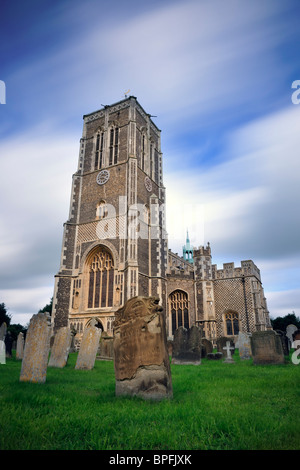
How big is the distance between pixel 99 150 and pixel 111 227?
28.3 feet

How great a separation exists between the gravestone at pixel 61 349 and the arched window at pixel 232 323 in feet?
51.5

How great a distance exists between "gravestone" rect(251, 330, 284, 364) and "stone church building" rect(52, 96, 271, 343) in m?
10.8

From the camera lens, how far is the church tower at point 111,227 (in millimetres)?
19469

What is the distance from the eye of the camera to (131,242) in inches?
773

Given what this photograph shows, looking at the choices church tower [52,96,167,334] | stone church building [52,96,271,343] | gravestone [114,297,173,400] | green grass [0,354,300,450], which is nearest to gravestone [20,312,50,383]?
green grass [0,354,300,450]

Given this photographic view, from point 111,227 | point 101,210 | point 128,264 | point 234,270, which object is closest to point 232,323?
point 234,270

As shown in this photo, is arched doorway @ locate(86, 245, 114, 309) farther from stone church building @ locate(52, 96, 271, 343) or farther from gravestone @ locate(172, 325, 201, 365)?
gravestone @ locate(172, 325, 201, 365)

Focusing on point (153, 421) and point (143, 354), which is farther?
point (143, 354)

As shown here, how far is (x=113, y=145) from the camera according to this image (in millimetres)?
25000

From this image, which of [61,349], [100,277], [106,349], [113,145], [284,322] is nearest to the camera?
[61,349]

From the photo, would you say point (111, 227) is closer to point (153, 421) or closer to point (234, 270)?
Result: point (234, 270)
